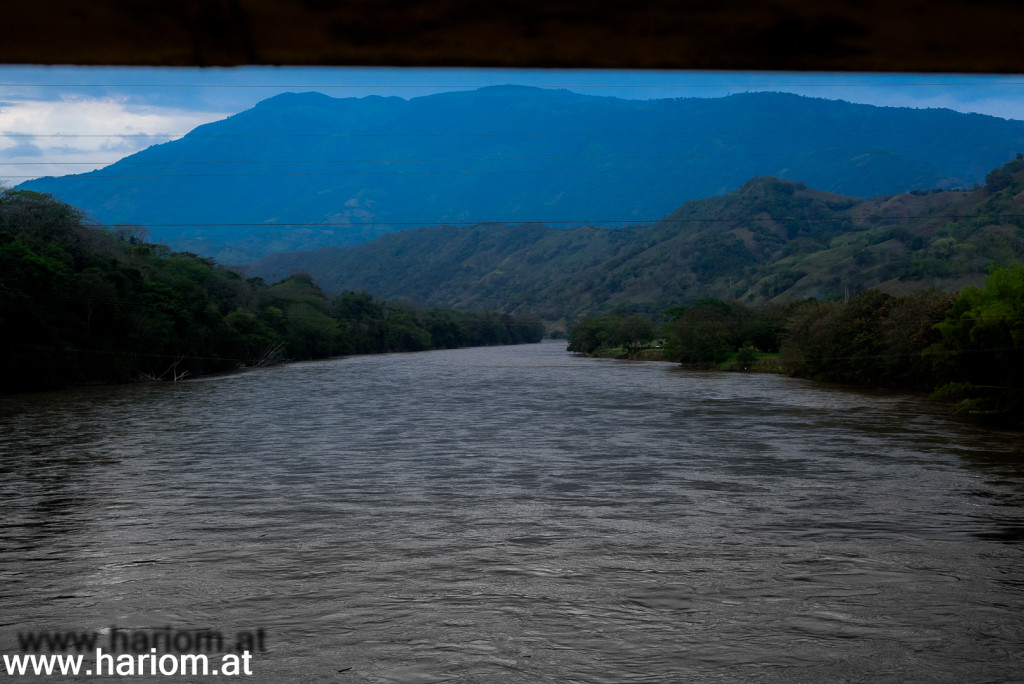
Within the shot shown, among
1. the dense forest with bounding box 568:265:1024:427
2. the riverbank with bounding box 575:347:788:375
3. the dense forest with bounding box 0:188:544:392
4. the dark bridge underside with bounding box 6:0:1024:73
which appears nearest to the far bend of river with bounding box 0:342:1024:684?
the dense forest with bounding box 568:265:1024:427

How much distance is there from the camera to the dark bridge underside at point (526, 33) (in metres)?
5.01

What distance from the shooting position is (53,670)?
13516 mm

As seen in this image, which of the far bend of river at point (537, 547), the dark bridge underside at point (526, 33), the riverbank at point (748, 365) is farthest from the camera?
the riverbank at point (748, 365)

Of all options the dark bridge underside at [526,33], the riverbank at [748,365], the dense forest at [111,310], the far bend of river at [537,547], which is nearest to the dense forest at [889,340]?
the riverbank at [748,365]

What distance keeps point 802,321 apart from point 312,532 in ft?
232

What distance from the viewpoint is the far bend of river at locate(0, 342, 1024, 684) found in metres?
14.4

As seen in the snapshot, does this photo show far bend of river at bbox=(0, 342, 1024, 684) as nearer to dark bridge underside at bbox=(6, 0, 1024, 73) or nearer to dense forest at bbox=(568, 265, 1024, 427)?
dense forest at bbox=(568, 265, 1024, 427)

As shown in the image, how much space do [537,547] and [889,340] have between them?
56786 millimetres

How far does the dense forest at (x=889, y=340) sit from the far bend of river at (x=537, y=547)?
5786mm

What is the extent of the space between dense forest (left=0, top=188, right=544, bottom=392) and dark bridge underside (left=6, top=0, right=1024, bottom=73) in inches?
2841

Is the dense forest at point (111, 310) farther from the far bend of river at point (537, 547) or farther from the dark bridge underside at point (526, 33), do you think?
the dark bridge underside at point (526, 33)

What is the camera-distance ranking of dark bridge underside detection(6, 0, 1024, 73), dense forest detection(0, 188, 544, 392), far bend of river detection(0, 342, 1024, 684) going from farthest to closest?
dense forest detection(0, 188, 544, 392) → far bend of river detection(0, 342, 1024, 684) → dark bridge underside detection(6, 0, 1024, 73)

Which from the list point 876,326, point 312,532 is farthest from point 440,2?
point 876,326

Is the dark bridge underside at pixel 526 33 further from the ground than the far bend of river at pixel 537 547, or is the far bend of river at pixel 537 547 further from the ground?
the dark bridge underside at pixel 526 33
